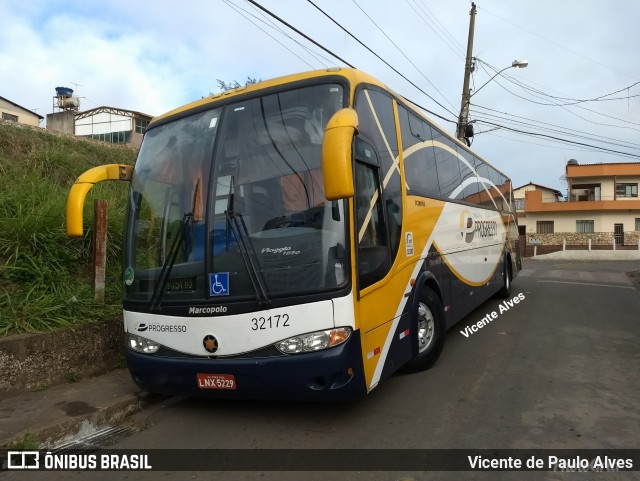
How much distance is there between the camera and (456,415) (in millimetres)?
4312

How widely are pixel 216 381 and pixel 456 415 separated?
2.16m

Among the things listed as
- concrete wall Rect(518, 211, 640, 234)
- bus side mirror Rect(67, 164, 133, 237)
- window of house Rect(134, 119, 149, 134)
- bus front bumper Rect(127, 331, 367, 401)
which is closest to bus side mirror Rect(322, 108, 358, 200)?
bus front bumper Rect(127, 331, 367, 401)

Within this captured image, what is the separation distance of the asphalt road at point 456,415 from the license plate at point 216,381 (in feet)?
1.46

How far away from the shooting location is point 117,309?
20.4 ft

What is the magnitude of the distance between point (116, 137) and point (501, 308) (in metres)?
Result: 29.4

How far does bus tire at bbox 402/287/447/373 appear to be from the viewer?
18.4 feet

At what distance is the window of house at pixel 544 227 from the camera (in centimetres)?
4391

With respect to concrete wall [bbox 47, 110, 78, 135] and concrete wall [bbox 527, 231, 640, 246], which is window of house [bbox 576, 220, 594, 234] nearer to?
concrete wall [bbox 527, 231, 640, 246]

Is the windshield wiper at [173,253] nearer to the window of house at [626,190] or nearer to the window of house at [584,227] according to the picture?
the window of house at [584,227]

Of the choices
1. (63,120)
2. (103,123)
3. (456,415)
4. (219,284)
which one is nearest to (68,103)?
(63,120)

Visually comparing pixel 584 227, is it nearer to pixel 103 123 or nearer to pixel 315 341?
pixel 103 123

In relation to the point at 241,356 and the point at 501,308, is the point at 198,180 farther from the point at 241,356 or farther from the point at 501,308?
the point at 501,308

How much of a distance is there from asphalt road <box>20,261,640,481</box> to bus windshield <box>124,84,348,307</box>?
1.20m

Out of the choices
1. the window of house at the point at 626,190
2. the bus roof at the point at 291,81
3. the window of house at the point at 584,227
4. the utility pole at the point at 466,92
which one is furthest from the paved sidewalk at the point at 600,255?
the bus roof at the point at 291,81
